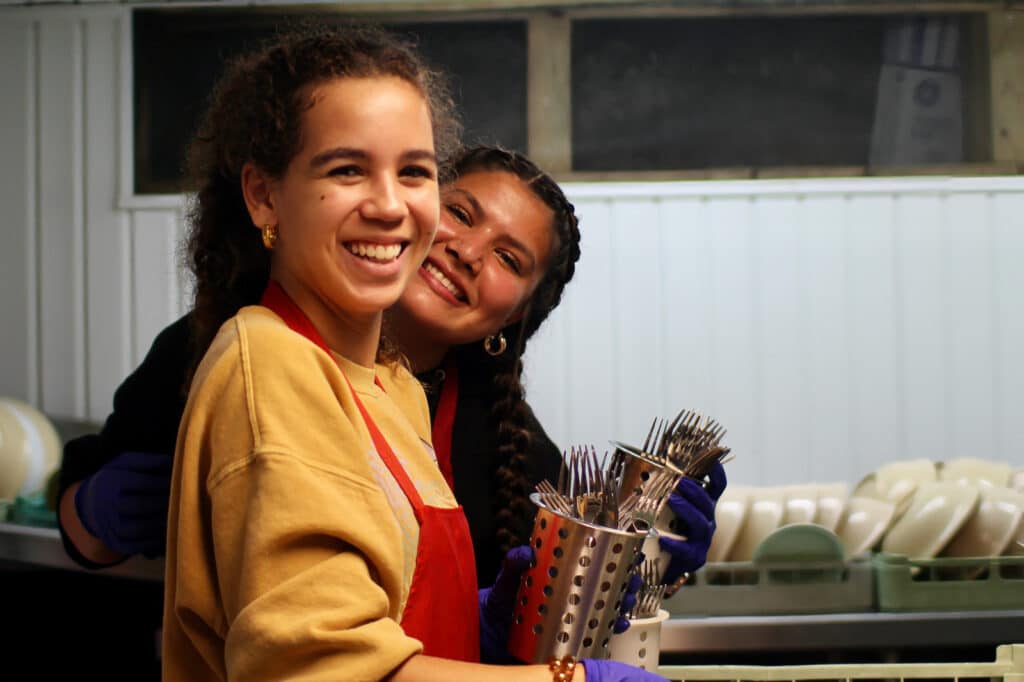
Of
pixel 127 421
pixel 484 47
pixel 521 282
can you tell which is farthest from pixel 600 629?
pixel 484 47

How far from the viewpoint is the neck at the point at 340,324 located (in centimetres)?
75

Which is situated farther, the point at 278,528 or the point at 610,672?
the point at 610,672

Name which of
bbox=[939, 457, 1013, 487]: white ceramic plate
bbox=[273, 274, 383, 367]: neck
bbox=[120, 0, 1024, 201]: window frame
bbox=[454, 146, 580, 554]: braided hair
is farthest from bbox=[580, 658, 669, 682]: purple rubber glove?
bbox=[120, 0, 1024, 201]: window frame

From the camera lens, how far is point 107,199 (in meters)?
2.35

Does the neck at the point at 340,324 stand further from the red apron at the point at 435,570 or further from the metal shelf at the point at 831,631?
the metal shelf at the point at 831,631

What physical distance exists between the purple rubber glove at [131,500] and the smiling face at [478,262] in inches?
12.8

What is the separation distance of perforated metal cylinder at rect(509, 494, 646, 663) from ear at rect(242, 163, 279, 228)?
29 centimetres

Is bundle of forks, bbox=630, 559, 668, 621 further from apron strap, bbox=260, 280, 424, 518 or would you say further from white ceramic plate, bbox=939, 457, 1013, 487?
white ceramic plate, bbox=939, 457, 1013, 487

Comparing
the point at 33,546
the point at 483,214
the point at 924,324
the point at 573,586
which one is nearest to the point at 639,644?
the point at 573,586

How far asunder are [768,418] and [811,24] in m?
0.83

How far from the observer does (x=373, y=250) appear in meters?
0.72

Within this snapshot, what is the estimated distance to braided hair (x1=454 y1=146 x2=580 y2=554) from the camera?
135 cm

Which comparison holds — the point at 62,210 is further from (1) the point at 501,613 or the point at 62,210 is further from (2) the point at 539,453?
(1) the point at 501,613

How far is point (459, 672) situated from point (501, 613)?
0.97 feet
